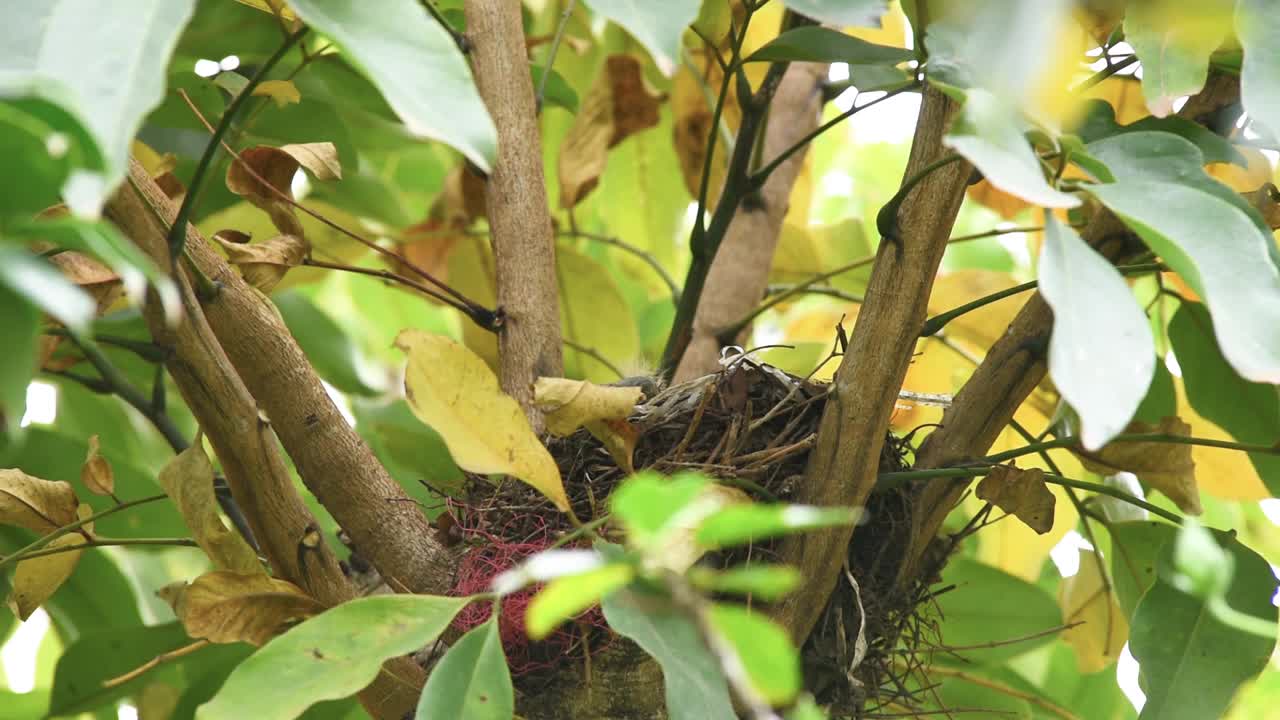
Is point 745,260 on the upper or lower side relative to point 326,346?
upper

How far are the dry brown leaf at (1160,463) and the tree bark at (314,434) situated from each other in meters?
0.56

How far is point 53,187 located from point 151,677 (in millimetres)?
875

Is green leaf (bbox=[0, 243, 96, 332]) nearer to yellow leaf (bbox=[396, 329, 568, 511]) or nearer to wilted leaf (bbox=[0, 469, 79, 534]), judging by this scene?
yellow leaf (bbox=[396, 329, 568, 511])

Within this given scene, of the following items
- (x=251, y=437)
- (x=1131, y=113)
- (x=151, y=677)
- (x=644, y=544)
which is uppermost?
(x=1131, y=113)

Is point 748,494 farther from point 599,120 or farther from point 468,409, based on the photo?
point 599,120

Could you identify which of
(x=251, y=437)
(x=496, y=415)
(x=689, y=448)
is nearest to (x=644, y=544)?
(x=496, y=415)

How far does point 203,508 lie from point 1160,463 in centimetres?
76

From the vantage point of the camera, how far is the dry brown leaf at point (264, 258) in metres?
1.03

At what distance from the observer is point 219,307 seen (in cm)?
93

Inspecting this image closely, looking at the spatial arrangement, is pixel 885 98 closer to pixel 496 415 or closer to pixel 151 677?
pixel 496 415

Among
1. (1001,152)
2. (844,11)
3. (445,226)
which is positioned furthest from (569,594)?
(445,226)

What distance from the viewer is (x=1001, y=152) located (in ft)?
1.93

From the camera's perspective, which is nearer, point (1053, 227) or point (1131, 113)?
point (1053, 227)

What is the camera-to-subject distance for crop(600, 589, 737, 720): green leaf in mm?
739
